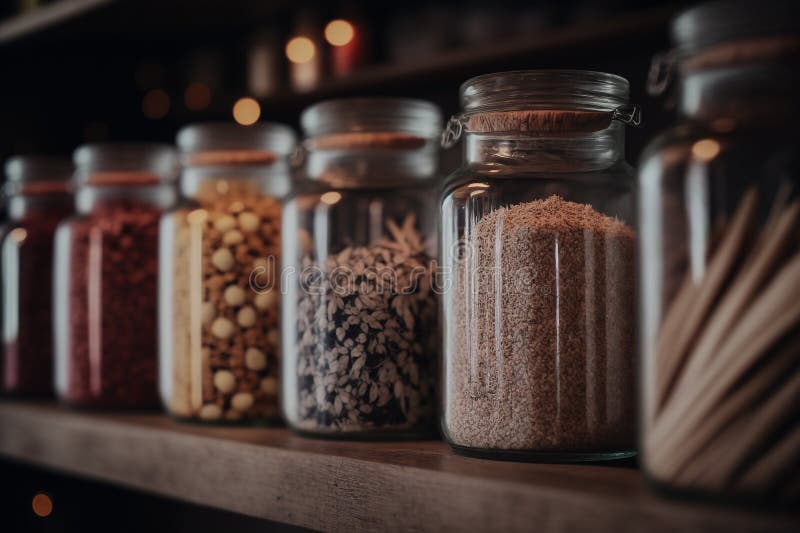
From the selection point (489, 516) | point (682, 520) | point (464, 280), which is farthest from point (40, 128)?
point (682, 520)

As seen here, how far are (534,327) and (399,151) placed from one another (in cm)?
29

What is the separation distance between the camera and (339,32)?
1.82 metres

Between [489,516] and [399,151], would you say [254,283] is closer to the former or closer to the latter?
[399,151]

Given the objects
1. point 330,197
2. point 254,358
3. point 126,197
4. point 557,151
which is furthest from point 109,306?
point 557,151

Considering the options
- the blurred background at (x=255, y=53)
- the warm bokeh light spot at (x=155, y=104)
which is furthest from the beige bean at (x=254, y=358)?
the warm bokeh light spot at (x=155, y=104)

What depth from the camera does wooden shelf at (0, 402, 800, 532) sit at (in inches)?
19.3

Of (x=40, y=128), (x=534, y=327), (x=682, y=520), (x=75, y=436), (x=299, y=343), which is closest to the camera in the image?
(x=682, y=520)

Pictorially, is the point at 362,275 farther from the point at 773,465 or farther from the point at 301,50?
the point at 301,50

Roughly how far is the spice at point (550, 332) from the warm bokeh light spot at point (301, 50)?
4.26 feet

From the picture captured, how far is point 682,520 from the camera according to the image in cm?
45

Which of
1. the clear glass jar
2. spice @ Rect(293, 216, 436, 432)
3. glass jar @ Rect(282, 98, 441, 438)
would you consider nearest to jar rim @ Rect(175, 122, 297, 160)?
glass jar @ Rect(282, 98, 441, 438)

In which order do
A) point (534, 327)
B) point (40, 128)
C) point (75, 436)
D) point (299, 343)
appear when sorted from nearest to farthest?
point (534, 327) → point (299, 343) → point (75, 436) → point (40, 128)

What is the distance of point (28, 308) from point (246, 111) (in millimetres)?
797

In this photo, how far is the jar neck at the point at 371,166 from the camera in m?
0.85
